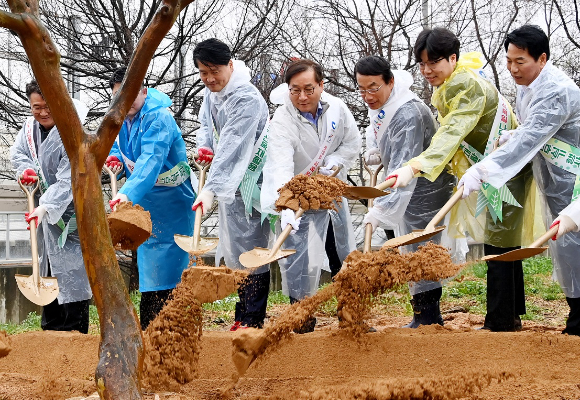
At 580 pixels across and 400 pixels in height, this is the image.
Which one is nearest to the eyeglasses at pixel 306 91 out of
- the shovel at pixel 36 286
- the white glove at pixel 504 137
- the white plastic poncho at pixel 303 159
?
the white plastic poncho at pixel 303 159

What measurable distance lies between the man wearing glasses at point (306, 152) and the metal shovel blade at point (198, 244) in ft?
1.51

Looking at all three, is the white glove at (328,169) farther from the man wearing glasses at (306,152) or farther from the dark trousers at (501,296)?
the dark trousers at (501,296)

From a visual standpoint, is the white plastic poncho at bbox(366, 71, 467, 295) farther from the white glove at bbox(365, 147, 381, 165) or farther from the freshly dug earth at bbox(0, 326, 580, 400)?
the freshly dug earth at bbox(0, 326, 580, 400)

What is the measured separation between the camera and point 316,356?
3990 mm

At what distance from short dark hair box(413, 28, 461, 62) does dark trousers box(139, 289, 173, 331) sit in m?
2.49

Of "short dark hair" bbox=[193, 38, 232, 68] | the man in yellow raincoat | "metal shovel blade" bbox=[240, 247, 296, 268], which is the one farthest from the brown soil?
the man in yellow raincoat

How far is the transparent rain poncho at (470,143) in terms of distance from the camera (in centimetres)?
404

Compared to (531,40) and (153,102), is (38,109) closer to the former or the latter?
(153,102)

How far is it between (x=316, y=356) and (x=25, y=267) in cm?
556

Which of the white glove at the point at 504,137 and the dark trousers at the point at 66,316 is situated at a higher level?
the white glove at the point at 504,137

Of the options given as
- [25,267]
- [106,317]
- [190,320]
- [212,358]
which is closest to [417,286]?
[212,358]

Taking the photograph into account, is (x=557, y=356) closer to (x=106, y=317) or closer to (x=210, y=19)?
(x=106, y=317)

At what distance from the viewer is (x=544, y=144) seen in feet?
13.1

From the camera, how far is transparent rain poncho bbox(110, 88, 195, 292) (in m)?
4.85
